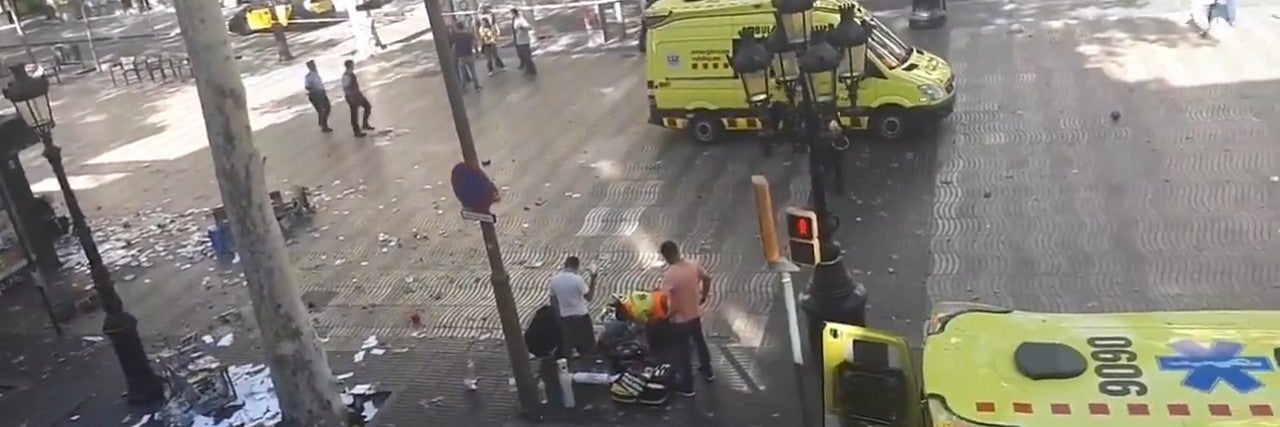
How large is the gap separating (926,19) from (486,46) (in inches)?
372

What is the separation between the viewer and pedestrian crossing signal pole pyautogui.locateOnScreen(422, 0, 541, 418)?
852 centimetres

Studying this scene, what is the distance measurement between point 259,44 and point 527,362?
26083 mm

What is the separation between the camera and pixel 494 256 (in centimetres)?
930

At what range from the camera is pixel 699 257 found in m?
12.9

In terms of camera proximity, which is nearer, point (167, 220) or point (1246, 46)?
point (167, 220)

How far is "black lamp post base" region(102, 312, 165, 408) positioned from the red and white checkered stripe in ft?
28.4

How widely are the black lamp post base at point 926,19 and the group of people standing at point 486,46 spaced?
317 inches

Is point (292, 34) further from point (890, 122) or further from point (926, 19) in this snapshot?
point (890, 122)

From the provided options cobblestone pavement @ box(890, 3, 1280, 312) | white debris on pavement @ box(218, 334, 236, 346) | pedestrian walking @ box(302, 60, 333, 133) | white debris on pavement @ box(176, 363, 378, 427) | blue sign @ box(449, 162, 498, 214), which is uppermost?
blue sign @ box(449, 162, 498, 214)

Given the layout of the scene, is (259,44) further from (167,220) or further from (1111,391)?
(1111,391)

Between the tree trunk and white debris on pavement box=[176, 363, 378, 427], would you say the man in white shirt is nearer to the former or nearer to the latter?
white debris on pavement box=[176, 363, 378, 427]

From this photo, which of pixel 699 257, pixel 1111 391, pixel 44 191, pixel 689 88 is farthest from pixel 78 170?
pixel 1111 391

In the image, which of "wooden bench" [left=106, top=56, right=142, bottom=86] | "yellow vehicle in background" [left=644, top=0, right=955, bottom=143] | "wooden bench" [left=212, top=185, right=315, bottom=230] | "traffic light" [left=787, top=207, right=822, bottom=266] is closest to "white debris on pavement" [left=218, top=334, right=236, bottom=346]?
"wooden bench" [left=212, top=185, right=315, bottom=230]

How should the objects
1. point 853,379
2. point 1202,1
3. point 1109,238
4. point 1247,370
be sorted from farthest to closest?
point 1202,1, point 1109,238, point 853,379, point 1247,370
